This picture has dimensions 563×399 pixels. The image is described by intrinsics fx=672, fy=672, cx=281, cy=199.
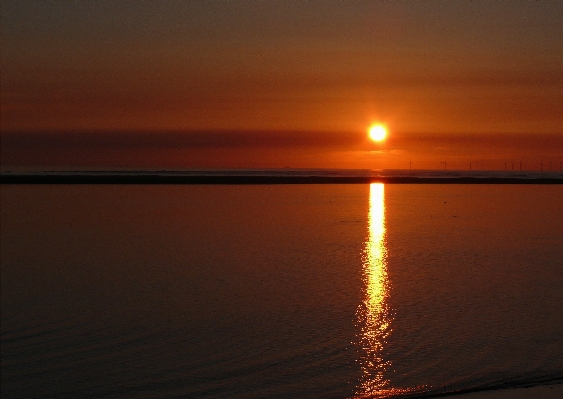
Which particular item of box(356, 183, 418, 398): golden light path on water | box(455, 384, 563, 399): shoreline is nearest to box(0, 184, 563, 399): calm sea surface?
box(356, 183, 418, 398): golden light path on water

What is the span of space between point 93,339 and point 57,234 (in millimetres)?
15031

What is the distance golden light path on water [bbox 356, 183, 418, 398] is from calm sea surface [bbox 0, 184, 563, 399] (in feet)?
0.12

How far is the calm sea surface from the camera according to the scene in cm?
887

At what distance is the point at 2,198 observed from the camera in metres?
44.4

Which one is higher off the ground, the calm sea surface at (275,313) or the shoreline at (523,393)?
the calm sea surface at (275,313)

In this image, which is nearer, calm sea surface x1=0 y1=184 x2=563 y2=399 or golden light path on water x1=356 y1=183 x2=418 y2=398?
golden light path on water x1=356 y1=183 x2=418 y2=398

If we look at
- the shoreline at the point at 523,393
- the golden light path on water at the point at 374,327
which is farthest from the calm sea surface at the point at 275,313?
the shoreline at the point at 523,393

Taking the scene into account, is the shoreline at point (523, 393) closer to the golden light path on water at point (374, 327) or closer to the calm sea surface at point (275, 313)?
the calm sea surface at point (275, 313)

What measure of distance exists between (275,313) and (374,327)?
192cm

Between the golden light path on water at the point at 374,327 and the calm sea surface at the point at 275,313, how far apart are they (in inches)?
1.5

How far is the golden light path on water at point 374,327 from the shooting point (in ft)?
28.1

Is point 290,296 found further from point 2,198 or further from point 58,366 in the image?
point 2,198

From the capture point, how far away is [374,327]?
449 inches

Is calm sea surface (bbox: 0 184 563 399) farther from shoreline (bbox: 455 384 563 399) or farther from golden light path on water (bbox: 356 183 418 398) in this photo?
shoreline (bbox: 455 384 563 399)
